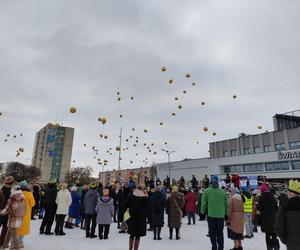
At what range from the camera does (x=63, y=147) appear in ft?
390

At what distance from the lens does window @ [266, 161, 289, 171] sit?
4988cm

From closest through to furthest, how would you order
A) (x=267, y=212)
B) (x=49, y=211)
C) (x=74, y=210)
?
1. (x=267, y=212)
2. (x=49, y=211)
3. (x=74, y=210)

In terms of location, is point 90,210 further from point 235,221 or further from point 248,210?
point 248,210

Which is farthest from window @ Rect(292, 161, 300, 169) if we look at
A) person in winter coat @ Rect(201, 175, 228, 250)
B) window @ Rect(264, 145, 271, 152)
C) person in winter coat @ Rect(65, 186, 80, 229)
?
person in winter coat @ Rect(201, 175, 228, 250)

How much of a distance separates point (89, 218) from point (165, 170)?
70727 millimetres

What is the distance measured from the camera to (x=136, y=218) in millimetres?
6977

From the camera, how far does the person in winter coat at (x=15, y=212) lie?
6.90m

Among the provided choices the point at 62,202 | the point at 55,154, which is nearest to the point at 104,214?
the point at 62,202

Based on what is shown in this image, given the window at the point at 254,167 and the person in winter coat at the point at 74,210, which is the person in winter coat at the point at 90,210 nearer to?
the person in winter coat at the point at 74,210

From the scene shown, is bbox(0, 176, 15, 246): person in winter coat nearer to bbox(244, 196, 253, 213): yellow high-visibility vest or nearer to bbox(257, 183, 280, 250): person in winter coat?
bbox(257, 183, 280, 250): person in winter coat

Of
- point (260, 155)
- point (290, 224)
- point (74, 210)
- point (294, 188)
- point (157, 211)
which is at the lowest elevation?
point (74, 210)

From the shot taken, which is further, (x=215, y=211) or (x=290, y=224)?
(x=215, y=211)

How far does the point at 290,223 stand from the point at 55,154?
122m

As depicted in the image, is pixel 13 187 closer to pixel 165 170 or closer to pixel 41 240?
pixel 41 240
